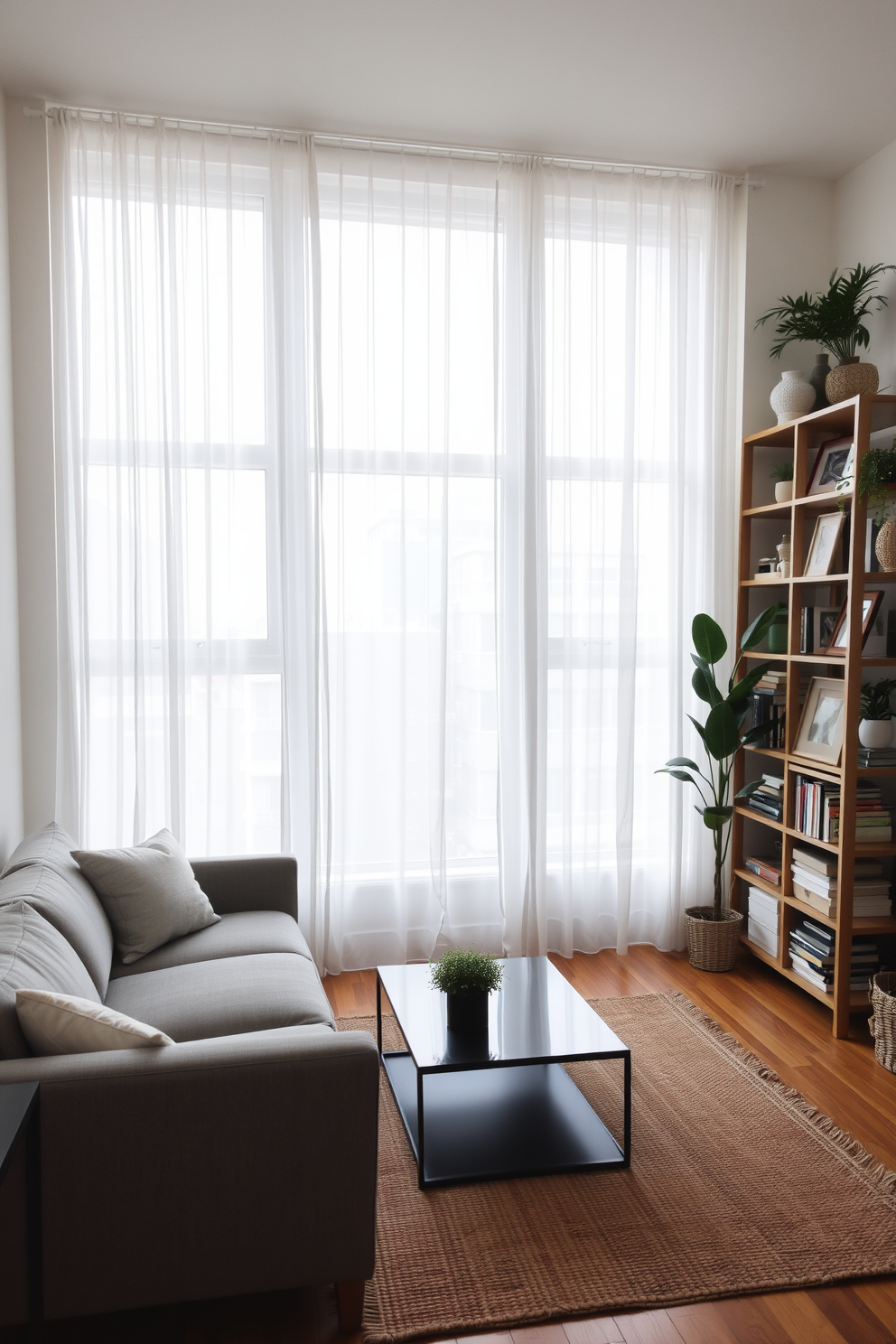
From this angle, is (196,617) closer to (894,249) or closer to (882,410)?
(882,410)

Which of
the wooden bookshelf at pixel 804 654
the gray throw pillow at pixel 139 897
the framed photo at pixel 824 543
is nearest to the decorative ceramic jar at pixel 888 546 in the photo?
the wooden bookshelf at pixel 804 654

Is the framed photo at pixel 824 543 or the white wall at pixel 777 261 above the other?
the white wall at pixel 777 261

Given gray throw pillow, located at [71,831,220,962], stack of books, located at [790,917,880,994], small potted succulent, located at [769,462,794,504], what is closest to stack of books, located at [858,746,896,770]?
stack of books, located at [790,917,880,994]

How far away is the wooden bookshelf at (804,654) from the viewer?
3146 millimetres

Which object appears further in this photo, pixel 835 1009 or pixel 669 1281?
pixel 835 1009

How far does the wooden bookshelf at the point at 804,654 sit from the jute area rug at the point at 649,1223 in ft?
2.49

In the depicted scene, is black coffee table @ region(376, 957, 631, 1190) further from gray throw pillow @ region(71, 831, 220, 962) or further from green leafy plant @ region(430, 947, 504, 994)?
gray throw pillow @ region(71, 831, 220, 962)

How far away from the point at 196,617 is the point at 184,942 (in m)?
1.28

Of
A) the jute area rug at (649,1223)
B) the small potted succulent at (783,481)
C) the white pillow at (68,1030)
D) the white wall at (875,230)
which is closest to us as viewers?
the white pillow at (68,1030)

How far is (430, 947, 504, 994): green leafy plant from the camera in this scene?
7.90 ft

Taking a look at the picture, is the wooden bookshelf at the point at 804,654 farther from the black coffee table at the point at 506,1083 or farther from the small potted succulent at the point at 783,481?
the black coffee table at the point at 506,1083

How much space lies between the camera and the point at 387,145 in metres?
3.60

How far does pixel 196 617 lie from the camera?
11.6ft

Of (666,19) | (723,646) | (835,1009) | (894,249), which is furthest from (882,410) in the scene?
(835,1009)
